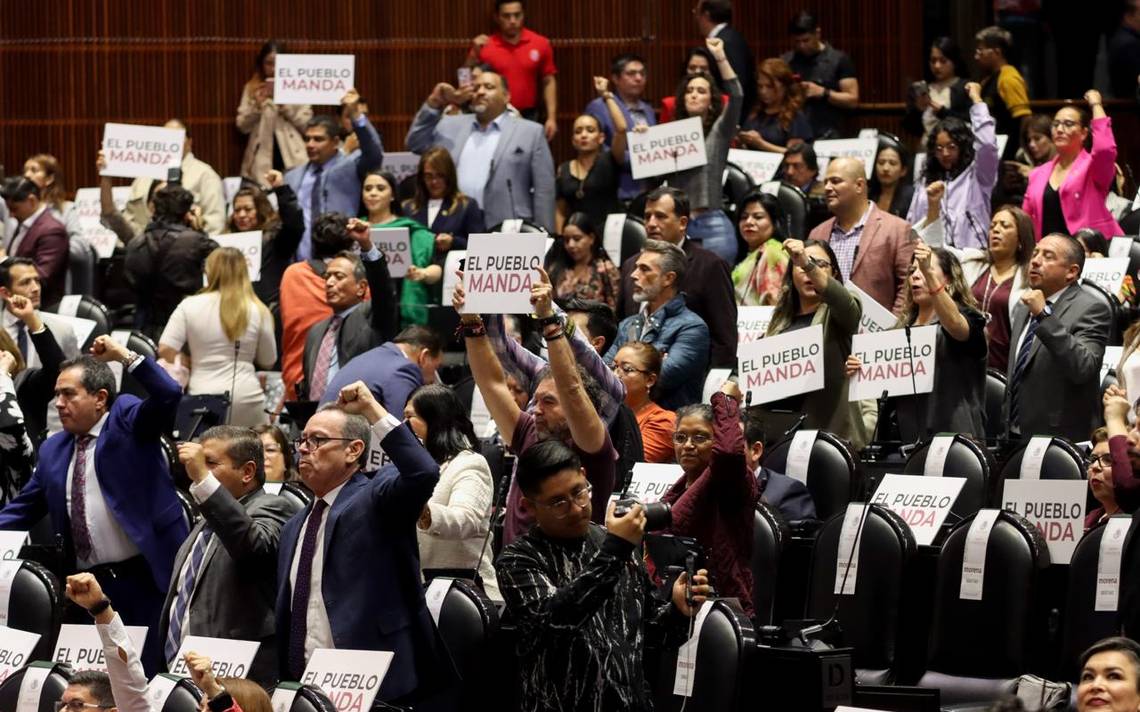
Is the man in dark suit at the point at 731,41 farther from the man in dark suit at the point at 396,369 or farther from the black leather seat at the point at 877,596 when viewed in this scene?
the black leather seat at the point at 877,596

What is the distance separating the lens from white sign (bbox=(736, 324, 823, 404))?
714 centimetres

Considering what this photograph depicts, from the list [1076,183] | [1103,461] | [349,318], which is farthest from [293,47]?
[1103,461]

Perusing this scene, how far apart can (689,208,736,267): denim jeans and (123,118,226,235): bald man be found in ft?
10.7

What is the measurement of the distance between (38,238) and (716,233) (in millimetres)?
3618

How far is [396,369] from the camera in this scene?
276 inches

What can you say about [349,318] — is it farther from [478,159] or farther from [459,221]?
[478,159]

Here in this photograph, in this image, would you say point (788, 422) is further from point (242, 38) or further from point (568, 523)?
point (242, 38)

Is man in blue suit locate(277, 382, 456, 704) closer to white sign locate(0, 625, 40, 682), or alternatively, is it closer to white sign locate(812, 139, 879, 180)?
white sign locate(0, 625, 40, 682)

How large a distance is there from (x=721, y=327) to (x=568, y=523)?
3805mm

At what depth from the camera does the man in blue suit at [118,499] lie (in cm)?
635

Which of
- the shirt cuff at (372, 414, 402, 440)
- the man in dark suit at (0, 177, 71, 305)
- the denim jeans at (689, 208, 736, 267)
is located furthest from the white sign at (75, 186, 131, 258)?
the shirt cuff at (372, 414, 402, 440)

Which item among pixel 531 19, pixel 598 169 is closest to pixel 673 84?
pixel 531 19

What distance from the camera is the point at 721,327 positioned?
8250 mm

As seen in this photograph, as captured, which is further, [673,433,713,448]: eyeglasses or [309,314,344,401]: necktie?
[309,314,344,401]: necktie
